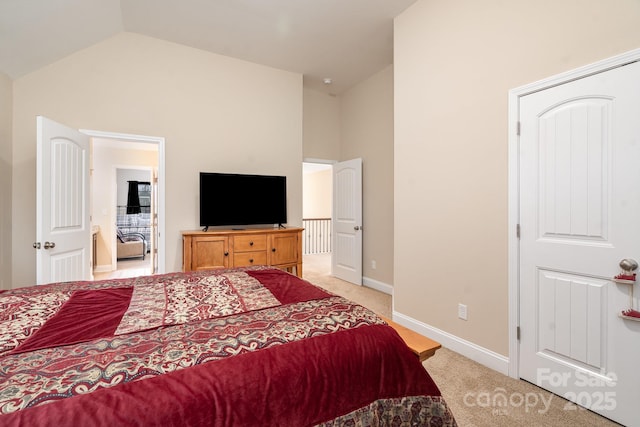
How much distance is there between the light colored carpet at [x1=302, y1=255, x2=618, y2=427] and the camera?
1744 mm

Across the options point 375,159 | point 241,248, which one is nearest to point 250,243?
point 241,248

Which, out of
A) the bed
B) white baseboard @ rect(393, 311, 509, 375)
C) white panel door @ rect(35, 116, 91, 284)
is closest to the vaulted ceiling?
white panel door @ rect(35, 116, 91, 284)

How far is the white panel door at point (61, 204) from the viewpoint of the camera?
2527mm

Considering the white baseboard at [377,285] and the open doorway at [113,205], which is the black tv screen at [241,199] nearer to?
the white baseboard at [377,285]

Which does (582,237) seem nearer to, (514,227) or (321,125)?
(514,227)

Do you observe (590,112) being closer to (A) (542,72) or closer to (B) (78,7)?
(A) (542,72)

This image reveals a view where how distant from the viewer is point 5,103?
2881mm

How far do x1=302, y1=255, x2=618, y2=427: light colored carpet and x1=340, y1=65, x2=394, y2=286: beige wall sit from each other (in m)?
1.98

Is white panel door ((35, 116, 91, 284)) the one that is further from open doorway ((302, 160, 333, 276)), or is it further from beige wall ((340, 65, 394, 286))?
beige wall ((340, 65, 394, 286))

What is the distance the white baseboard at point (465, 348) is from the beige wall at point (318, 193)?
7322 millimetres

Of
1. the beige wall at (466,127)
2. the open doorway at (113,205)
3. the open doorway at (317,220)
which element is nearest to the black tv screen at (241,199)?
the open doorway at (317,220)

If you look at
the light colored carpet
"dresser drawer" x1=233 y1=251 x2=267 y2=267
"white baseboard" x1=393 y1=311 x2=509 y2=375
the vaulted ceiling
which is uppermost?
the vaulted ceiling

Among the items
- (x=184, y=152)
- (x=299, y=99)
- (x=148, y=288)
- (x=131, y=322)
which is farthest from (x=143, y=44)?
(x=131, y=322)

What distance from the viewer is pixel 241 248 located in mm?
3641
